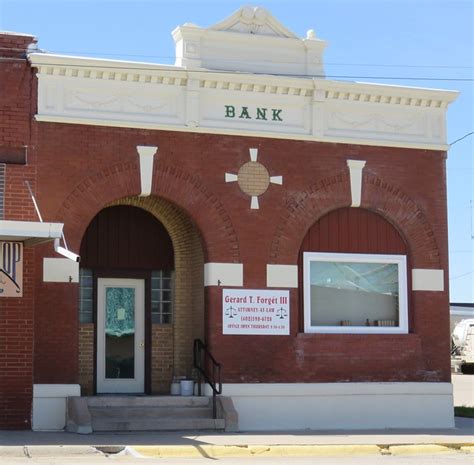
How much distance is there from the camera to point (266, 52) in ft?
66.2

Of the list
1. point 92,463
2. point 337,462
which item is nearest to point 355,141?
point 337,462

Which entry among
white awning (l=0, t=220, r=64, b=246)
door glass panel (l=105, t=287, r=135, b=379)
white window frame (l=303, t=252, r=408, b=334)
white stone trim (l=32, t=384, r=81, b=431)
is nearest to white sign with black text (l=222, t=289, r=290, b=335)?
white window frame (l=303, t=252, r=408, b=334)

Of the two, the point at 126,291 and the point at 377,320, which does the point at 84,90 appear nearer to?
the point at 126,291

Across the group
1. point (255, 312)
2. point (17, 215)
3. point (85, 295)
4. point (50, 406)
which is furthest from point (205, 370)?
point (17, 215)

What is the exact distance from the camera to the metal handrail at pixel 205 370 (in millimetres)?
18375

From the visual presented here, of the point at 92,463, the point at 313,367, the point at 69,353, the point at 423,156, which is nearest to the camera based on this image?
the point at 92,463

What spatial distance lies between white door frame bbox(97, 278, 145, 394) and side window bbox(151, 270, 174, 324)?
0.27 m

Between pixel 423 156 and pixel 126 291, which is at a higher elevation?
pixel 423 156

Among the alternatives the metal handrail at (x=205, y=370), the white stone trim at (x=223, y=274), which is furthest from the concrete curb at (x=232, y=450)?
the white stone trim at (x=223, y=274)

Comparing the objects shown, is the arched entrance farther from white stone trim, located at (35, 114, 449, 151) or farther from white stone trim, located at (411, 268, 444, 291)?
white stone trim, located at (411, 268, 444, 291)

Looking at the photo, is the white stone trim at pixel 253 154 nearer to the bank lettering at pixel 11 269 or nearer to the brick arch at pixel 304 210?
the brick arch at pixel 304 210

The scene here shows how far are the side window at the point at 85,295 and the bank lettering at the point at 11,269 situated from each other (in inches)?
89.0

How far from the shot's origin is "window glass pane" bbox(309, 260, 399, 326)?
66.2 ft

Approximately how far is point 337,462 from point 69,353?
584 centimetres
